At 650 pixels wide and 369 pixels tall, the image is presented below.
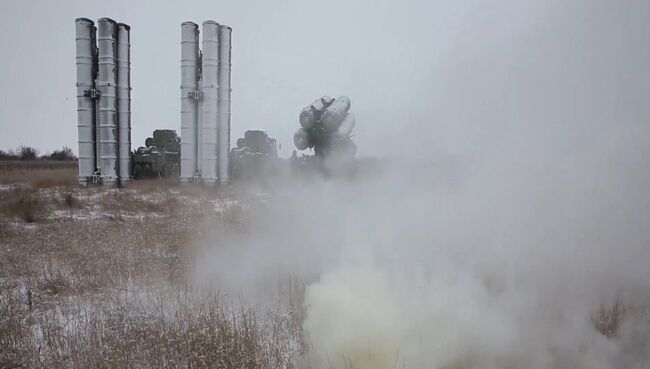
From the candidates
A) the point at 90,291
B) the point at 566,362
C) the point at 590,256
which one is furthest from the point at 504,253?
the point at 90,291

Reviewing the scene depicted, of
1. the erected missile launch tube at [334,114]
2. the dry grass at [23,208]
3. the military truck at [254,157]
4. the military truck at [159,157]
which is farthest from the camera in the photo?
the military truck at [159,157]

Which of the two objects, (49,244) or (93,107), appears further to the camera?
(93,107)

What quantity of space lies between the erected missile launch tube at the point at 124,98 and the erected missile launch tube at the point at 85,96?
62.7 inches

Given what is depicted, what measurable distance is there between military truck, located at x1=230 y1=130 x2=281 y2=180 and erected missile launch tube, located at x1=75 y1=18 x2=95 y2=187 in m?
9.54

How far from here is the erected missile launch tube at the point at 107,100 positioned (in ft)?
99.5

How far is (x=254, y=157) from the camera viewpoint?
35.1 metres

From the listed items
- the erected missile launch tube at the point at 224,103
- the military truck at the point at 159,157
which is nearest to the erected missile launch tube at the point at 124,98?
the military truck at the point at 159,157

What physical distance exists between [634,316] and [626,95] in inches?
126

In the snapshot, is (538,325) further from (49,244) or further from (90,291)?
(49,244)

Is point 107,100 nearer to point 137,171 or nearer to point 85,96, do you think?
point 85,96

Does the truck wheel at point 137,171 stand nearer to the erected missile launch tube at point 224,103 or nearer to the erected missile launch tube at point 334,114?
the erected missile launch tube at point 224,103

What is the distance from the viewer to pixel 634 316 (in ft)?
19.2

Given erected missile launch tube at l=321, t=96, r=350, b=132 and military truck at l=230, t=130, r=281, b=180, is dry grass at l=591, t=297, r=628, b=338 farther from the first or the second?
military truck at l=230, t=130, r=281, b=180

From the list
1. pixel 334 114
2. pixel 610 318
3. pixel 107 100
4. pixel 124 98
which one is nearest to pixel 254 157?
pixel 124 98
